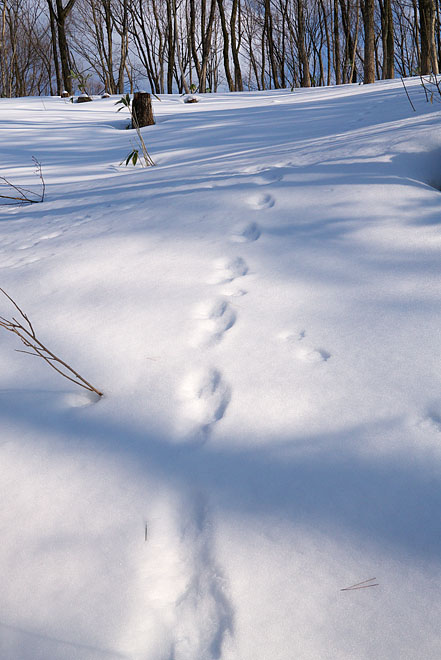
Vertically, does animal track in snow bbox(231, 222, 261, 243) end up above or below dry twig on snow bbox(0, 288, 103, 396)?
above

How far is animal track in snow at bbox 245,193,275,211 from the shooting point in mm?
1977

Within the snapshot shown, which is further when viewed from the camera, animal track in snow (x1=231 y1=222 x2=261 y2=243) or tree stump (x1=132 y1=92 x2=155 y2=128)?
tree stump (x1=132 y1=92 x2=155 y2=128)

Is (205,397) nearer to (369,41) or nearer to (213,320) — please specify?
(213,320)

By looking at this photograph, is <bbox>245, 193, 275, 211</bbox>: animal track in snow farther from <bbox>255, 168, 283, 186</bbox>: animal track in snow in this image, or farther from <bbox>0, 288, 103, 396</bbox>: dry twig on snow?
<bbox>0, 288, 103, 396</bbox>: dry twig on snow

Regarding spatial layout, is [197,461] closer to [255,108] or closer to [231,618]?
[231,618]

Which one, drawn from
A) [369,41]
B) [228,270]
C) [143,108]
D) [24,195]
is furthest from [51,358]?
[369,41]

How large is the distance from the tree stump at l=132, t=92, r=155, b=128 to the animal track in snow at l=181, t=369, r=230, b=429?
165 inches

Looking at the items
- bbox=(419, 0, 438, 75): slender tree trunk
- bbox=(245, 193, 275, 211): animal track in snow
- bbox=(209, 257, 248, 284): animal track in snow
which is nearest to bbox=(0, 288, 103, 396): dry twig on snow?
bbox=(209, 257, 248, 284): animal track in snow

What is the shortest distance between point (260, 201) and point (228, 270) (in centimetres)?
61

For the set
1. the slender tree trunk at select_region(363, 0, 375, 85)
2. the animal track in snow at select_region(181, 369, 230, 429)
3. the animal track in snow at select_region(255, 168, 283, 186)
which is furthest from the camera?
the slender tree trunk at select_region(363, 0, 375, 85)

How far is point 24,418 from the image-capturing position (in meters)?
1.05

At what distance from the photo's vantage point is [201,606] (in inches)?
26.1

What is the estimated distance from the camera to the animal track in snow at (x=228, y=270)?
152 centimetres

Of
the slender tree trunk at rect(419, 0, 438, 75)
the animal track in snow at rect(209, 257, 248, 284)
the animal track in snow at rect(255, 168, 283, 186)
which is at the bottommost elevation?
the animal track in snow at rect(209, 257, 248, 284)
